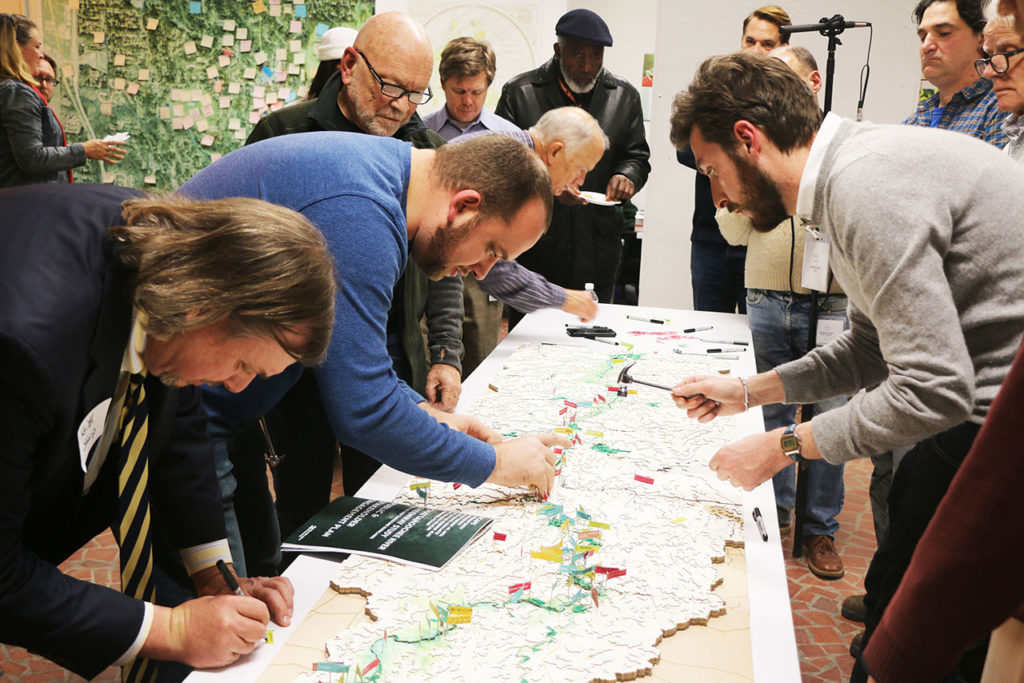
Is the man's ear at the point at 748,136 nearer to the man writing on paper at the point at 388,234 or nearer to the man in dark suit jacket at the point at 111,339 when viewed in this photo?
the man writing on paper at the point at 388,234

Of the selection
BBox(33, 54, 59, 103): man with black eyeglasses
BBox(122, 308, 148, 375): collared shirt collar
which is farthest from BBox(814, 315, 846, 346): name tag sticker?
BBox(33, 54, 59, 103): man with black eyeglasses

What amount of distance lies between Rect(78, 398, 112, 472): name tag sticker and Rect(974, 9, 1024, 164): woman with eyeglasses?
1.97 metres

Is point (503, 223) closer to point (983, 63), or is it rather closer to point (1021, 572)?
point (1021, 572)

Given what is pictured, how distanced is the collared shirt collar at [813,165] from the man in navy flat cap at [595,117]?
2202 millimetres

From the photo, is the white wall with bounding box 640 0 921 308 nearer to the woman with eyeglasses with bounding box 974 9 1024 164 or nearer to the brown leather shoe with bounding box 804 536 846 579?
the brown leather shoe with bounding box 804 536 846 579

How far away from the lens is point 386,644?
41.6 inches

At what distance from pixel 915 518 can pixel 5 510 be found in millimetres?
1391

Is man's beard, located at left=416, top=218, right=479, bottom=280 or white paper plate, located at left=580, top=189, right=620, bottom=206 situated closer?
man's beard, located at left=416, top=218, right=479, bottom=280

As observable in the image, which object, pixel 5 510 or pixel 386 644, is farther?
pixel 386 644

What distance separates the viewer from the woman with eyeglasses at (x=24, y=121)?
149 inches

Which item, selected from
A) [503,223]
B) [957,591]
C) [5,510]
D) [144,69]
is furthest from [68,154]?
[957,591]

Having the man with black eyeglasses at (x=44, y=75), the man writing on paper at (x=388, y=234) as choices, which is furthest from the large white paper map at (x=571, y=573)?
the man with black eyeglasses at (x=44, y=75)

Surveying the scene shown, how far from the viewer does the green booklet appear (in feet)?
4.17

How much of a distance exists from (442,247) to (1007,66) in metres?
1.41
